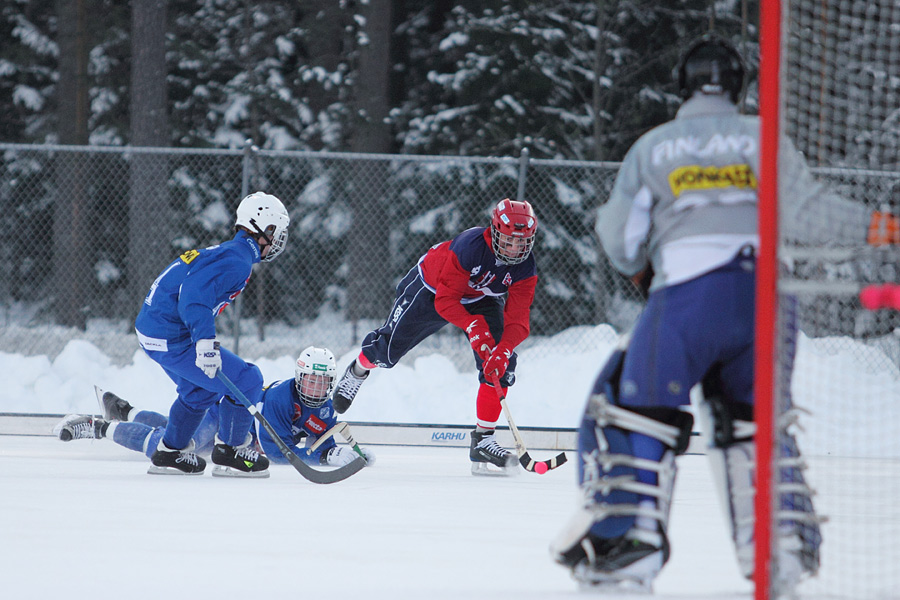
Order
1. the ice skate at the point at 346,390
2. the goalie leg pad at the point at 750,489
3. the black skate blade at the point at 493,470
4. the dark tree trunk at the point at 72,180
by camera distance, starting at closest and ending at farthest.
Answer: the goalie leg pad at the point at 750,489
the black skate blade at the point at 493,470
the ice skate at the point at 346,390
the dark tree trunk at the point at 72,180

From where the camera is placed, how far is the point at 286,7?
14.9 meters

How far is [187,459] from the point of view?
494cm

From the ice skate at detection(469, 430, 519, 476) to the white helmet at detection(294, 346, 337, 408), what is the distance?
32.0 inches

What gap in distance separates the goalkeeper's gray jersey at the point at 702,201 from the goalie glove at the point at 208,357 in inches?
100

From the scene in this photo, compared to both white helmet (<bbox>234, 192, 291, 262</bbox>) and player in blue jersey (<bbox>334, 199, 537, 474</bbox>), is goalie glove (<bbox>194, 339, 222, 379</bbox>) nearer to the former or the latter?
white helmet (<bbox>234, 192, 291, 262</bbox>)

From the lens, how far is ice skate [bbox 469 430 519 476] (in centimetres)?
532

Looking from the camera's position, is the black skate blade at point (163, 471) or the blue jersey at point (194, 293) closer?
the blue jersey at point (194, 293)

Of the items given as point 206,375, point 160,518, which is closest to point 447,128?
point 206,375

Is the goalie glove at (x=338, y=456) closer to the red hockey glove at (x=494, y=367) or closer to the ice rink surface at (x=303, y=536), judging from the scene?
the ice rink surface at (x=303, y=536)

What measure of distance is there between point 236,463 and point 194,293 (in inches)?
32.2

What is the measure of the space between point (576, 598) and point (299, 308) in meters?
9.80

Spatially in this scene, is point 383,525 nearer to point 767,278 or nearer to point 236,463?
point 236,463

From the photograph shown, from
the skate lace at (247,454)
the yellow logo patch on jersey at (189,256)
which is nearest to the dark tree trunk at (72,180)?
the yellow logo patch on jersey at (189,256)

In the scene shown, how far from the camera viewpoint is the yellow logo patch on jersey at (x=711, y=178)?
8.03 ft
